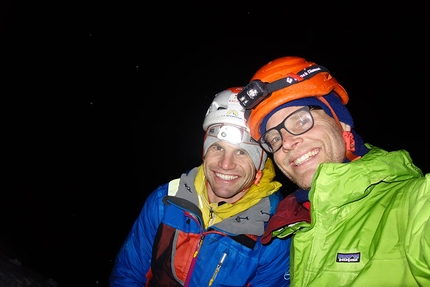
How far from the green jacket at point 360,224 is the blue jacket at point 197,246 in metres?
0.87

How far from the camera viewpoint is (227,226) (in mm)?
2469

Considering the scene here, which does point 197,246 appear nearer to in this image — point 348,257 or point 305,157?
point 305,157

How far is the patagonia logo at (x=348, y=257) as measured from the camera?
140 cm

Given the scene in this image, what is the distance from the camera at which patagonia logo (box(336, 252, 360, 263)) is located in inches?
55.1

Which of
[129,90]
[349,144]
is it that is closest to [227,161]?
[349,144]

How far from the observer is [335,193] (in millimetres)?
1456

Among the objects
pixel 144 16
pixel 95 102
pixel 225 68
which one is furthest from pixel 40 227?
pixel 144 16

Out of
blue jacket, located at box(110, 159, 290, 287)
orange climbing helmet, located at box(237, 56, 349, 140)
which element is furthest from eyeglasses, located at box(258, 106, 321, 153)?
blue jacket, located at box(110, 159, 290, 287)

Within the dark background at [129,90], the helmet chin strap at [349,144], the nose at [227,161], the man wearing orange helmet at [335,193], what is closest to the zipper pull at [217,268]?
the man wearing orange helmet at [335,193]

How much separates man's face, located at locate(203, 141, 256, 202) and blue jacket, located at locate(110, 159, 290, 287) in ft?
0.55

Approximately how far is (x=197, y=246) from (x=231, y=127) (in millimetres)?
1278

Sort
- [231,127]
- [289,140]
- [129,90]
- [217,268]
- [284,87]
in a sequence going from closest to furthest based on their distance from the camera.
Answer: [289,140] < [284,87] < [217,268] < [231,127] < [129,90]

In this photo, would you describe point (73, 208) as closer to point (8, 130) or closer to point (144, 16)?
point (8, 130)

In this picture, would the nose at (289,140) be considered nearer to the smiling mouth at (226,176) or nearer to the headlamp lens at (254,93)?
the headlamp lens at (254,93)
